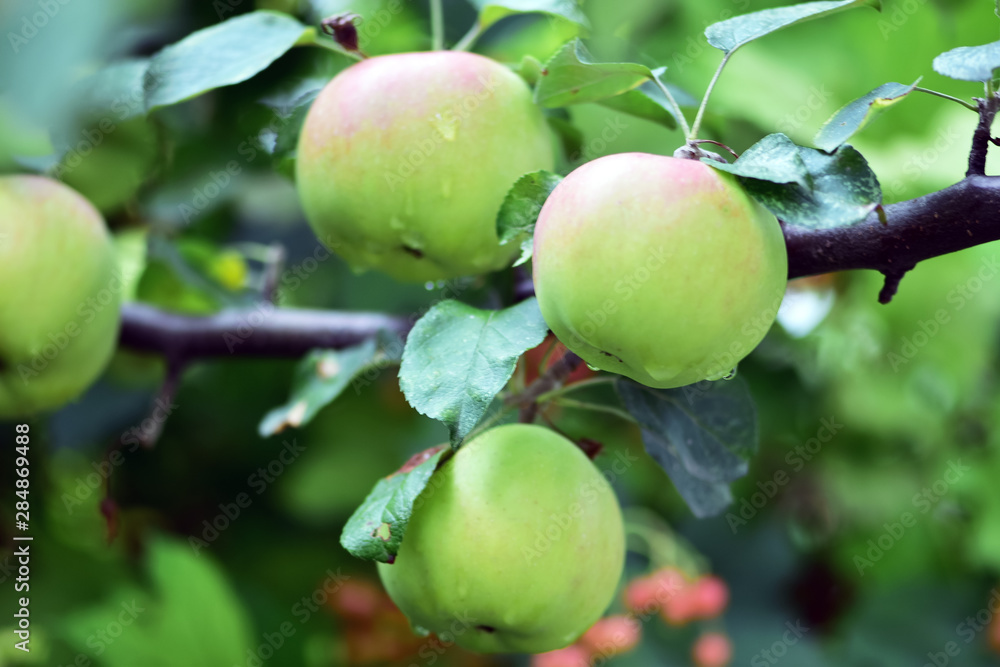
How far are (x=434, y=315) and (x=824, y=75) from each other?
0.97 meters

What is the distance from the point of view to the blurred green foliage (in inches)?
43.1

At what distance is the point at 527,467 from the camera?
549mm

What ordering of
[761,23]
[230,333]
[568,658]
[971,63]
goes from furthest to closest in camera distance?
[568,658], [230,333], [761,23], [971,63]

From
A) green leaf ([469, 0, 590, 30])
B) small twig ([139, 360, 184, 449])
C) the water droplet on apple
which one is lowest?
small twig ([139, 360, 184, 449])

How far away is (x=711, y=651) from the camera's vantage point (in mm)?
1201

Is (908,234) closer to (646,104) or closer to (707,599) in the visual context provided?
(646,104)

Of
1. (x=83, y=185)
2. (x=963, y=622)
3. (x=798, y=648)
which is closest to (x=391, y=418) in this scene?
(x=83, y=185)

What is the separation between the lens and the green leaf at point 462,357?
0.48 m

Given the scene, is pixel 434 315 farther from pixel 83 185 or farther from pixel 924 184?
pixel 924 184

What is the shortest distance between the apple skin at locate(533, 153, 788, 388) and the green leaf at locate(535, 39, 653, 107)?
0.31 ft

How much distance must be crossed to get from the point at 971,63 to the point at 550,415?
2.09 feet

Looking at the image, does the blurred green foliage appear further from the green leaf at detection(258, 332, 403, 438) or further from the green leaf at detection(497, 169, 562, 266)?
the green leaf at detection(497, 169, 562, 266)

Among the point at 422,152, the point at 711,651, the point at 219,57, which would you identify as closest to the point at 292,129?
the point at 219,57

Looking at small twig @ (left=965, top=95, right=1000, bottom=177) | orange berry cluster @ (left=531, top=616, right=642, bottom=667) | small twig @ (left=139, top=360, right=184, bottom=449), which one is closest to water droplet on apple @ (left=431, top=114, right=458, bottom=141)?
small twig @ (left=965, top=95, right=1000, bottom=177)
